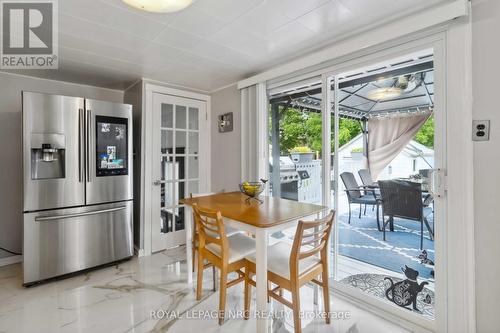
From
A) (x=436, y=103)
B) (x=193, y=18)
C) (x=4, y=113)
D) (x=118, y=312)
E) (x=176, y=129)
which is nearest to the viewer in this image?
(x=436, y=103)

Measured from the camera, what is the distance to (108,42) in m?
2.18

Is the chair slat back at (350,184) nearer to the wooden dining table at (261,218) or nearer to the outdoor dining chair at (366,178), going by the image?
the outdoor dining chair at (366,178)

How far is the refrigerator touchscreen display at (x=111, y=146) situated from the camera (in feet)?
8.87

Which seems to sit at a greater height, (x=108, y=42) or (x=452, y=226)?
(x=108, y=42)

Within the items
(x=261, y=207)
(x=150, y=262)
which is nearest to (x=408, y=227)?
(x=261, y=207)

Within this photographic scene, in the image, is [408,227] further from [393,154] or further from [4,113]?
[4,113]

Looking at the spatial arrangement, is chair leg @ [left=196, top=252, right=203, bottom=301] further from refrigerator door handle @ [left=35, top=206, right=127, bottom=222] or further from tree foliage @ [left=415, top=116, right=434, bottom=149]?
tree foliage @ [left=415, top=116, right=434, bottom=149]

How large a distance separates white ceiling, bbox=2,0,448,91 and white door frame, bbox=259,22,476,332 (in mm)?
373

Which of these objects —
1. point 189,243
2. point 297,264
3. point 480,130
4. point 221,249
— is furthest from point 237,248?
point 480,130

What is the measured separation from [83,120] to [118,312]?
192cm

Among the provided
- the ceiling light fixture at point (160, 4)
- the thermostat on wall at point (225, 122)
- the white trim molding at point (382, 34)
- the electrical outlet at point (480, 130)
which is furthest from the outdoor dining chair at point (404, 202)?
the ceiling light fixture at point (160, 4)

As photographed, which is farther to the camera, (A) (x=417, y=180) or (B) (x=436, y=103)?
(A) (x=417, y=180)

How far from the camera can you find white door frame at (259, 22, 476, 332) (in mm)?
1533

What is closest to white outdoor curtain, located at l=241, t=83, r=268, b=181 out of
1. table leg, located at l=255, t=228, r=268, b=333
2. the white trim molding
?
the white trim molding
